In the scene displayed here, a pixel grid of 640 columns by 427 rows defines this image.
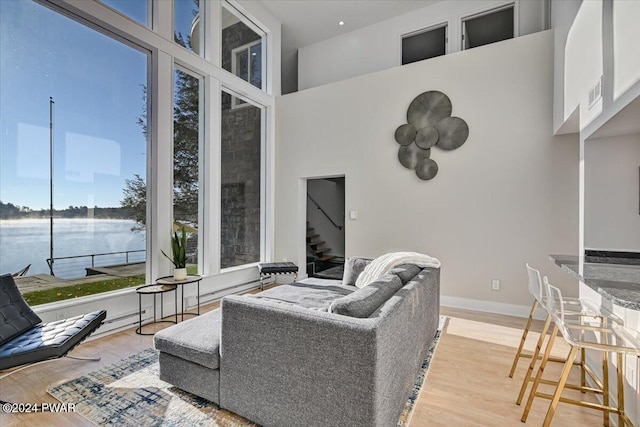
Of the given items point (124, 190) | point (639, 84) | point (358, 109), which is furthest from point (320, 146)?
point (639, 84)

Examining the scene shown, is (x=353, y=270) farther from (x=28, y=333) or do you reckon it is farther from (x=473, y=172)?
(x=28, y=333)

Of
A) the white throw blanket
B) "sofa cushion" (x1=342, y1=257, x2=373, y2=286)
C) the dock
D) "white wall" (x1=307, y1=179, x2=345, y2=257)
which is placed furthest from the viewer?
"white wall" (x1=307, y1=179, x2=345, y2=257)

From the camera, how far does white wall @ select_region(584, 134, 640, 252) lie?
6.86 feet

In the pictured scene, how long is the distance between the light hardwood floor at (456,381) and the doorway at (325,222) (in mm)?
3780

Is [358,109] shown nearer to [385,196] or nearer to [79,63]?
[385,196]

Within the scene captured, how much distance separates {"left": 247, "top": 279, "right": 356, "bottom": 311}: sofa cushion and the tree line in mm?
1875

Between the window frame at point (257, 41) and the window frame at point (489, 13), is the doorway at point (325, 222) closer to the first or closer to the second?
the window frame at point (257, 41)

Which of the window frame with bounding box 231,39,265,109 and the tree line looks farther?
the window frame with bounding box 231,39,265,109

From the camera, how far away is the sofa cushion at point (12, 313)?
213 cm

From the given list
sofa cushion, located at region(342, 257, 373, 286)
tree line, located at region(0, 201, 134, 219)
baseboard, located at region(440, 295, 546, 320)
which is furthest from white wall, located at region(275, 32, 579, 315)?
→ tree line, located at region(0, 201, 134, 219)

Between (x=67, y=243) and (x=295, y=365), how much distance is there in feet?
9.14

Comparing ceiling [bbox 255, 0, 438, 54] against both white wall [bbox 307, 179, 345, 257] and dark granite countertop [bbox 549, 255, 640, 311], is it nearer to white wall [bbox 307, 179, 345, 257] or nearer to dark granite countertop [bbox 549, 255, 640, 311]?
white wall [bbox 307, 179, 345, 257]

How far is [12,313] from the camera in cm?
225

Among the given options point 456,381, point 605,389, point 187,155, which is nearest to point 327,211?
point 187,155
